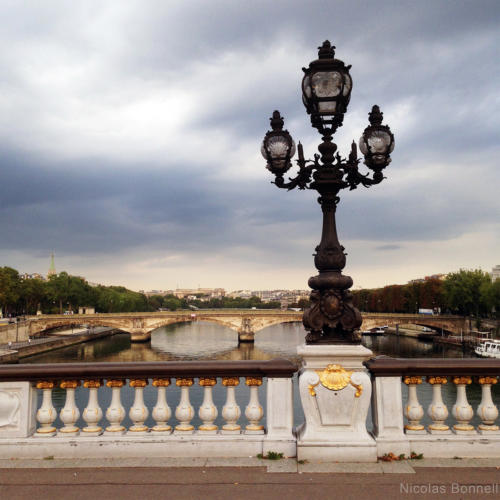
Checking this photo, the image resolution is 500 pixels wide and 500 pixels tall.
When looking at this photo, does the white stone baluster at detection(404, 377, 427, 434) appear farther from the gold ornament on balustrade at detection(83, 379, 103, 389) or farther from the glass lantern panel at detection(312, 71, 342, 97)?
the gold ornament on balustrade at detection(83, 379, 103, 389)

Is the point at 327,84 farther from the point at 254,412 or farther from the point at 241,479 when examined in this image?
the point at 241,479

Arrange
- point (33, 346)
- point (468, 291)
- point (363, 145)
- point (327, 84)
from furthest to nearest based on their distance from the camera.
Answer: point (468, 291) → point (33, 346) → point (363, 145) → point (327, 84)

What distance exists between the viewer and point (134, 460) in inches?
199

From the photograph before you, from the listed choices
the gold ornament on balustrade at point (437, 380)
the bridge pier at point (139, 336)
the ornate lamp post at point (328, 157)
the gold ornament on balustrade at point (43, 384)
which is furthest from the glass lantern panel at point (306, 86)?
the bridge pier at point (139, 336)

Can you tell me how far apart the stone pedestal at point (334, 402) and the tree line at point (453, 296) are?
61.8 m

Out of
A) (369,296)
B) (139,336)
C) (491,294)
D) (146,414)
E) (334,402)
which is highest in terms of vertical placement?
(491,294)

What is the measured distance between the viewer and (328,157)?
570 cm

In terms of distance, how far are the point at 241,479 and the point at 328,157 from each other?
3.63m

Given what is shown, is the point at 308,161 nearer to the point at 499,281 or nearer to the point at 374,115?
the point at 374,115

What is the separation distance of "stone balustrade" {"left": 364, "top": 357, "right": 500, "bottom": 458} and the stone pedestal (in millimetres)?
218

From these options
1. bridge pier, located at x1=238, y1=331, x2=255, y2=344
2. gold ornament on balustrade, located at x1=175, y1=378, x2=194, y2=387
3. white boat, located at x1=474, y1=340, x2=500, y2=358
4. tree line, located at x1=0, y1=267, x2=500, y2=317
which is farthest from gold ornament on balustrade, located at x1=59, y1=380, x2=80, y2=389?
bridge pier, located at x1=238, y1=331, x2=255, y2=344

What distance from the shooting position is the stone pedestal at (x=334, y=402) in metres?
5.00

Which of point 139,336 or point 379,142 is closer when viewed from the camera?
point 379,142

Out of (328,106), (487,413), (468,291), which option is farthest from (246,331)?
(328,106)
